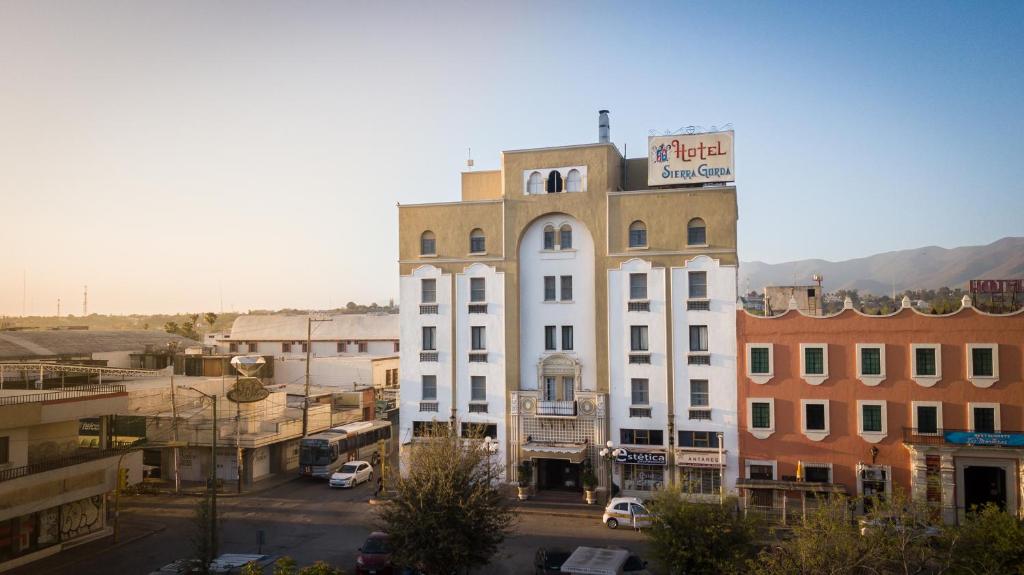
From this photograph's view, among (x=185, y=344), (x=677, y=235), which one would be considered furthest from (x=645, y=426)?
(x=185, y=344)

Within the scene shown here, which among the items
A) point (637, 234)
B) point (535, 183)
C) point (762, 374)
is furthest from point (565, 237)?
point (762, 374)

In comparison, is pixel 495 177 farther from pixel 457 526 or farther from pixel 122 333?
pixel 122 333

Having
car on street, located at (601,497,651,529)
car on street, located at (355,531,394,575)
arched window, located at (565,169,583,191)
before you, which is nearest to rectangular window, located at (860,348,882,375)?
car on street, located at (601,497,651,529)

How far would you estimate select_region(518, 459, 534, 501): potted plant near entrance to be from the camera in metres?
43.3

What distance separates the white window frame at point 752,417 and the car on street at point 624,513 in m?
7.84

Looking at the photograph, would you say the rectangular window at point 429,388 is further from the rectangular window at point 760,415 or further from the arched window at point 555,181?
the rectangular window at point 760,415

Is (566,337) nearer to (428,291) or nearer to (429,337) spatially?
(429,337)

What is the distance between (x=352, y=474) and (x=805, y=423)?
27309 millimetres

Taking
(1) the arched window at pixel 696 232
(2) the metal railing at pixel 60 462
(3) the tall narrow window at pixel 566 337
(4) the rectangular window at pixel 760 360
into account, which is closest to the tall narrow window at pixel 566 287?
(3) the tall narrow window at pixel 566 337

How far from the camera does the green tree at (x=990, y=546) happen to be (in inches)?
797

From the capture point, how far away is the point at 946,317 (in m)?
38.4

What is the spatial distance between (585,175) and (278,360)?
155ft

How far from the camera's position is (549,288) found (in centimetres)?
4569

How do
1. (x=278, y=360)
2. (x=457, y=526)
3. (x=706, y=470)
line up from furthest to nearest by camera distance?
(x=278, y=360) < (x=706, y=470) < (x=457, y=526)
